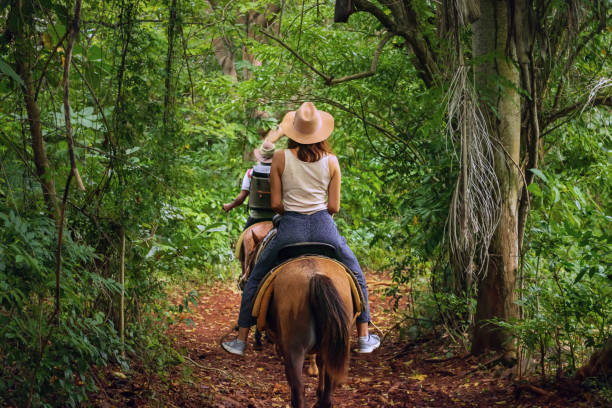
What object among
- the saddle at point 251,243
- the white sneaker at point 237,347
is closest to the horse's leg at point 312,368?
the saddle at point 251,243

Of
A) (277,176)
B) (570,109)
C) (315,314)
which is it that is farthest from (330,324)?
(570,109)

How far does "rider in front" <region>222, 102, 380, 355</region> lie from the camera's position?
15.7ft

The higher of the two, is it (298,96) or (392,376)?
(298,96)

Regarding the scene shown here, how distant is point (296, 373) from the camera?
416cm

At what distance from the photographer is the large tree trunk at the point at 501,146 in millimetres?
5406

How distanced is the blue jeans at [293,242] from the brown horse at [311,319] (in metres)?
0.39

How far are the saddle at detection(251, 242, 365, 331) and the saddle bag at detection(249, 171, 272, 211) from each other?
8.81 feet

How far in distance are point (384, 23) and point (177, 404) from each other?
440 centimetres

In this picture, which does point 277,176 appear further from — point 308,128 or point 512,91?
point 512,91

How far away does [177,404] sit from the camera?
4.67 meters

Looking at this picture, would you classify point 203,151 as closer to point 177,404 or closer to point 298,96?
point 298,96

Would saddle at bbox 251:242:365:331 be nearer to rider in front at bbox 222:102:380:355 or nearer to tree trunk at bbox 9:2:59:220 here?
rider in front at bbox 222:102:380:355

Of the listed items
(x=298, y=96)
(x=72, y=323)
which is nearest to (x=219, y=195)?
(x=298, y=96)

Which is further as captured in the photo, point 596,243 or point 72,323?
point 596,243
